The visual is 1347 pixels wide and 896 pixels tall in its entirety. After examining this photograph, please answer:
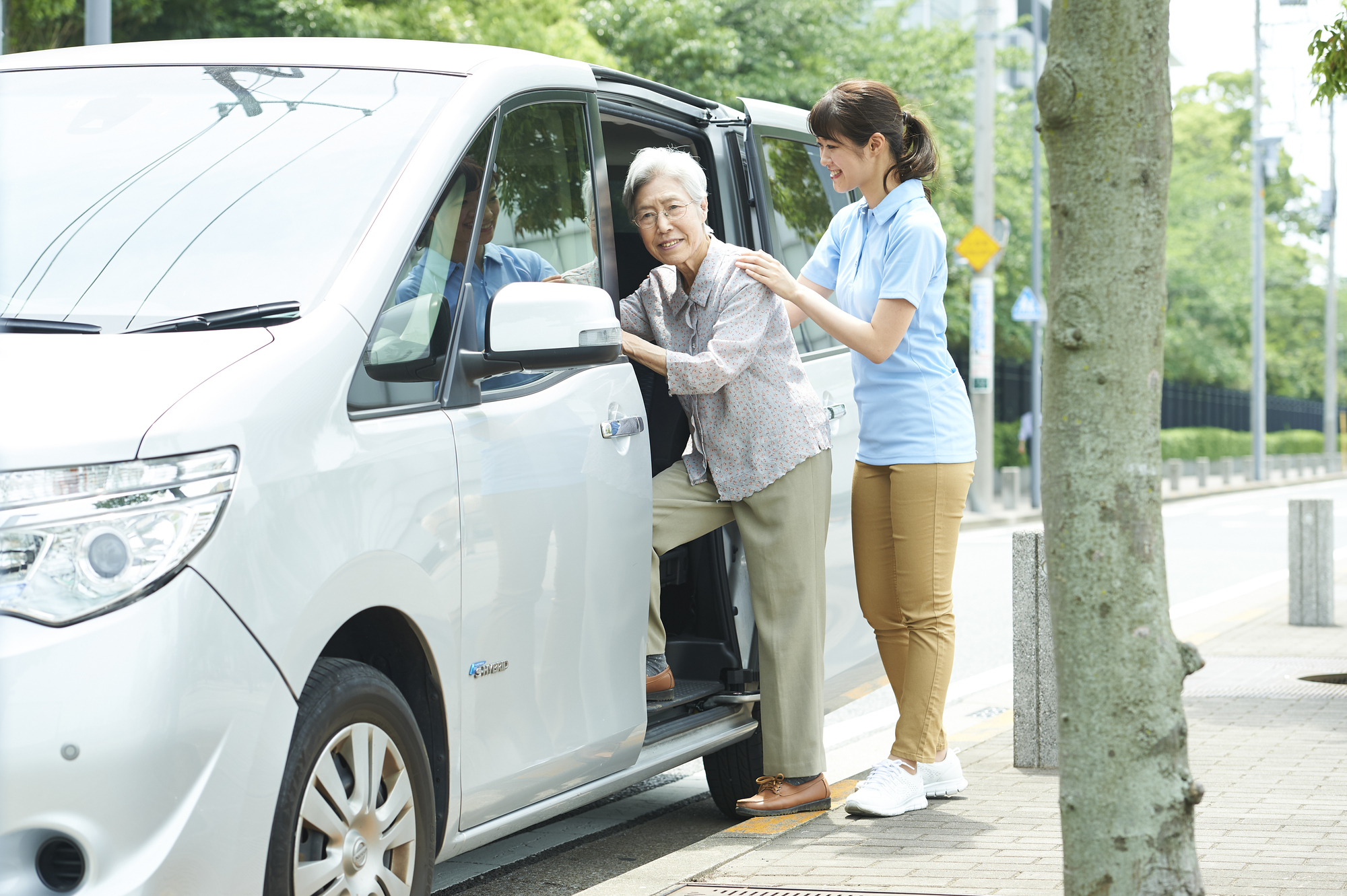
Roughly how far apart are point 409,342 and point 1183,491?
32146mm

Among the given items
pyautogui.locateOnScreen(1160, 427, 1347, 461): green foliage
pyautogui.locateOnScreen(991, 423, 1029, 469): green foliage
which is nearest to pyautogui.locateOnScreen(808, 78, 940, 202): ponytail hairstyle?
pyautogui.locateOnScreen(991, 423, 1029, 469): green foliage

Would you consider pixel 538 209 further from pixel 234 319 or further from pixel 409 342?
pixel 234 319

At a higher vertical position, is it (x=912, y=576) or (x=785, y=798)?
(x=912, y=576)

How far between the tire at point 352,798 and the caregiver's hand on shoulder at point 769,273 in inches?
70.4

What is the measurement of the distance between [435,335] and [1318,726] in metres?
4.42

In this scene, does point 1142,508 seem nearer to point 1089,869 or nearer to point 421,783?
point 1089,869

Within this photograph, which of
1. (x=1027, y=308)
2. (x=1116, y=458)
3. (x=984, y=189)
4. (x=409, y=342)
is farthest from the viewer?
(x=1027, y=308)

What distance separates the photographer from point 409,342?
3180 millimetres

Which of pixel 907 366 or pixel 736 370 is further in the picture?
pixel 907 366

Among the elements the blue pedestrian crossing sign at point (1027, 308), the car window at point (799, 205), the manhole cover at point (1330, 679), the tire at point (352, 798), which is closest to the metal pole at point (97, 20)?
the car window at point (799, 205)

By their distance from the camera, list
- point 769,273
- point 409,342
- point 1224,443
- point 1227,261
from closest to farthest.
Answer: point 409,342
point 769,273
point 1227,261
point 1224,443

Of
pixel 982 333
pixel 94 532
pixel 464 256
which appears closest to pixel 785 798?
pixel 464 256

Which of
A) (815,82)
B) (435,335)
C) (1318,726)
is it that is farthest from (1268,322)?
(435,335)

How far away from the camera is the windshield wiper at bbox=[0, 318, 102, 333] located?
9.41 feet
